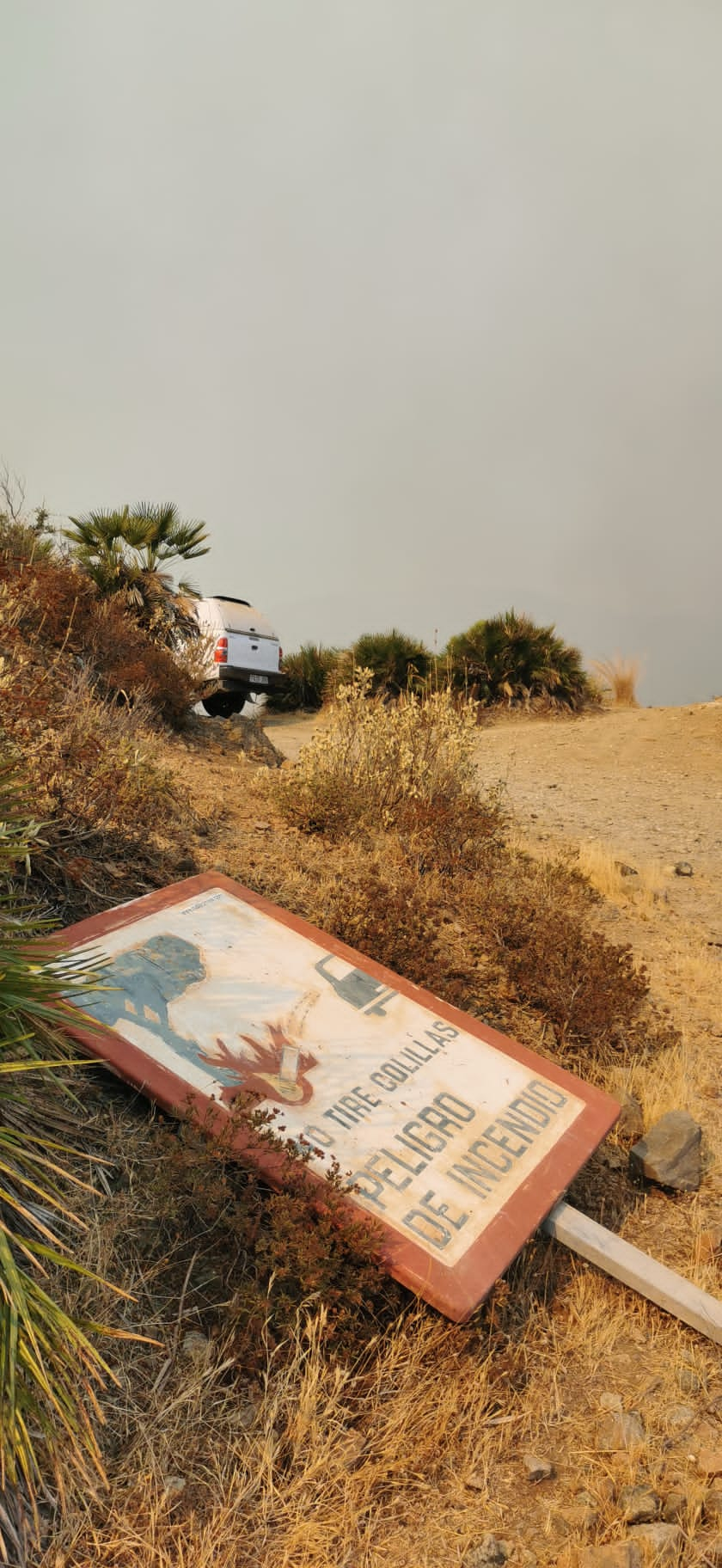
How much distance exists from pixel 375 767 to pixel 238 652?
7194 millimetres

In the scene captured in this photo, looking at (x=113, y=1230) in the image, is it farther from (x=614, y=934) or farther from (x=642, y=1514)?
(x=614, y=934)

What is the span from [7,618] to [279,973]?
4.45 m

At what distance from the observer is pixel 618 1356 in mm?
2738

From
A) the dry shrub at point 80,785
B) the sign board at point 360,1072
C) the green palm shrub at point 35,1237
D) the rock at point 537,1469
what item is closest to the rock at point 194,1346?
the green palm shrub at point 35,1237

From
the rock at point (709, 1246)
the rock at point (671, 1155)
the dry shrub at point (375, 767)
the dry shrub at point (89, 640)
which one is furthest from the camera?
the dry shrub at point (89, 640)

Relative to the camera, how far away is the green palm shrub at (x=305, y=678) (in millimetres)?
21000

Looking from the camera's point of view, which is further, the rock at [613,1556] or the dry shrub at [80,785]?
the dry shrub at [80,785]

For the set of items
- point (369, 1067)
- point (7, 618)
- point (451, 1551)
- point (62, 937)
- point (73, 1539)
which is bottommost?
point (451, 1551)

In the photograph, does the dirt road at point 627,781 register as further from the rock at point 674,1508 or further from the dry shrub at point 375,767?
the rock at point 674,1508

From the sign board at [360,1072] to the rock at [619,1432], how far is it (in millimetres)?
473

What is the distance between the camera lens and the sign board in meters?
2.62

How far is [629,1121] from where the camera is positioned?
12.3 ft

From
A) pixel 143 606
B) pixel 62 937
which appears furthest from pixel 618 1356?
pixel 143 606

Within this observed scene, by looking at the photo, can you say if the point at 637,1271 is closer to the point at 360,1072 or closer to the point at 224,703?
the point at 360,1072
